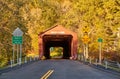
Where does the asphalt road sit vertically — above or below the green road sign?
below

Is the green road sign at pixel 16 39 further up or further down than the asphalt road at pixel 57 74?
further up

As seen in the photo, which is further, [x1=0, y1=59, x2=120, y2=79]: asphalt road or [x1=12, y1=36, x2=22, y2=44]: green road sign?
[x1=12, y1=36, x2=22, y2=44]: green road sign

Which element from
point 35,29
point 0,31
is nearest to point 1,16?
point 0,31

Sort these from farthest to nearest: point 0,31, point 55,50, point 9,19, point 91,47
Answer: point 55,50 < point 91,47 < point 9,19 < point 0,31

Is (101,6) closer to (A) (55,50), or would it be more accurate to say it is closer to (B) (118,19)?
(B) (118,19)

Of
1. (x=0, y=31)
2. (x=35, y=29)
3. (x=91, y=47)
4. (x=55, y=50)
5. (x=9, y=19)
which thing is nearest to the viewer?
(x=0, y=31)

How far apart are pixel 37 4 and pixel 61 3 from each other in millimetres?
7782

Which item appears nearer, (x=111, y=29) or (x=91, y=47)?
(x=111, y=29)

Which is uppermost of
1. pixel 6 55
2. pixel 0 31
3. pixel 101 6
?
pixel 101 6

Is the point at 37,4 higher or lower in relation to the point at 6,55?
higher

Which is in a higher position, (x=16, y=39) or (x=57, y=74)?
(x=16, y=39)

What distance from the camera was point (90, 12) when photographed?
64875 mm

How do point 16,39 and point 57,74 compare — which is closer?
point 57,74

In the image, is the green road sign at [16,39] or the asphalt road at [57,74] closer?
the asphalt road at [57,74]
